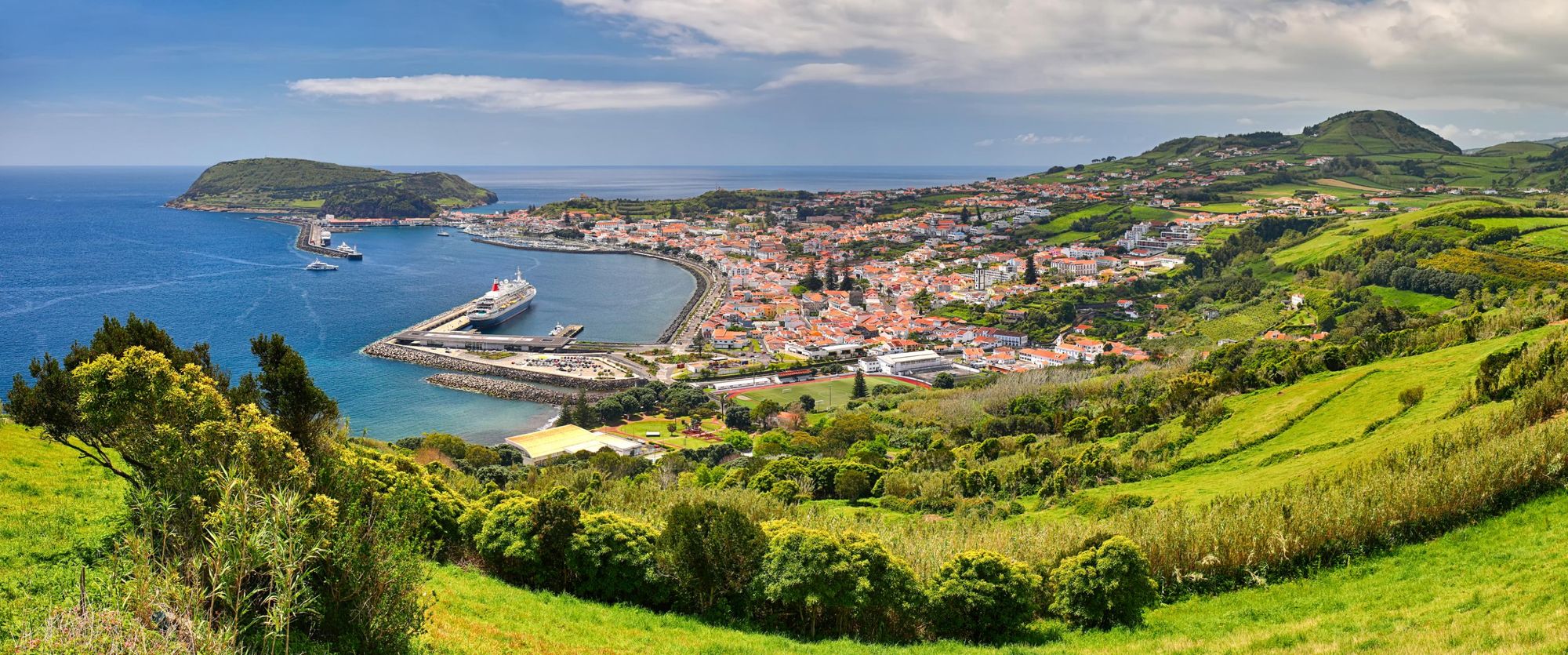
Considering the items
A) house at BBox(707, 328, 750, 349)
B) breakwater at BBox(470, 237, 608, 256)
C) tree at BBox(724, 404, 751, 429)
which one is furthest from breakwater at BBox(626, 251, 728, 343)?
tree at BBox(724, 404, 751, 429)

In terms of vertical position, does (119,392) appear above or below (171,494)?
above

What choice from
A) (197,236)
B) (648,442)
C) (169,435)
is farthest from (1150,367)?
(197,236)

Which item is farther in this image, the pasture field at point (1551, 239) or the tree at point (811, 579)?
the pasture field at point (1551, 239)

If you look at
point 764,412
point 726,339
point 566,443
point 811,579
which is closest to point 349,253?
point 726,339

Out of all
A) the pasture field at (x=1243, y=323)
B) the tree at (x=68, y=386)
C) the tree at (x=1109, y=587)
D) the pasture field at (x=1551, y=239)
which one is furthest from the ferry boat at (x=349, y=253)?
the pasture field at (x=1551, y=239)

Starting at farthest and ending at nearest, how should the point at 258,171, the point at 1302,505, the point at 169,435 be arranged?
1. the point at 258,171
2. the point at 1302,505
3. the point at 169,435

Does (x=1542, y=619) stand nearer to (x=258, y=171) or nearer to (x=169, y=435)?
(x=169, y=435)

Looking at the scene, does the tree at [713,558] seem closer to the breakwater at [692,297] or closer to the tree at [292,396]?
the tree at [292,396]
